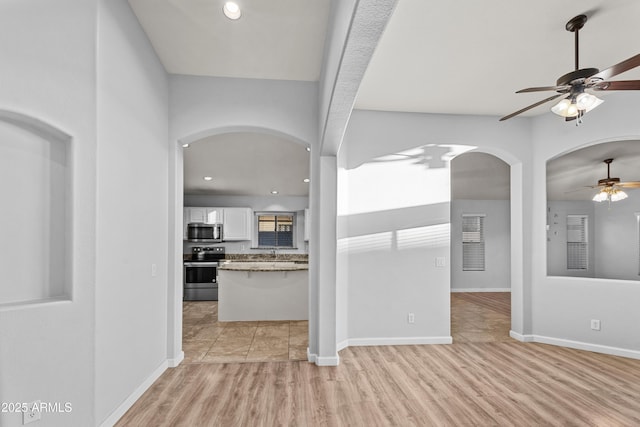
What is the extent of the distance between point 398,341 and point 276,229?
5099mm

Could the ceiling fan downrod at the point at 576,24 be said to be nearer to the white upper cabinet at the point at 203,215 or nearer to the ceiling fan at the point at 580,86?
the ceiling fan at the point at 580,86

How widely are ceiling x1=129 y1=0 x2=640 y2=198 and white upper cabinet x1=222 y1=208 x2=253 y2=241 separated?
4.87 metres

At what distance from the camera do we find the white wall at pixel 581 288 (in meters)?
3.89

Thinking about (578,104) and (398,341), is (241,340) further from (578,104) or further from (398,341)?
(578,104)

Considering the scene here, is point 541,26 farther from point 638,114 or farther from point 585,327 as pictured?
point 585,327

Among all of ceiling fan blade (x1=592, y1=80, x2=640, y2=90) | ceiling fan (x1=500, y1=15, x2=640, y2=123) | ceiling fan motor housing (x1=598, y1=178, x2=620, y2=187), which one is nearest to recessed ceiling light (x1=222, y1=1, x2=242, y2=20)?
ceiling fan (x1=500, y1=15, x2=640, y2=123)

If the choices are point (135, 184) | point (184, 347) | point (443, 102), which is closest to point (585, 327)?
point (443, 102)

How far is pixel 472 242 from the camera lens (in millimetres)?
8648

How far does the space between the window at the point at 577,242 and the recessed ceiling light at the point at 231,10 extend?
979 cm

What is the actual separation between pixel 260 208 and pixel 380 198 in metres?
4.83

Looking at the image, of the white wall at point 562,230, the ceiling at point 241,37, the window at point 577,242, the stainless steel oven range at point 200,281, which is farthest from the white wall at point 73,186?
the window at point 577,242

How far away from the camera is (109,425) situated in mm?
2408

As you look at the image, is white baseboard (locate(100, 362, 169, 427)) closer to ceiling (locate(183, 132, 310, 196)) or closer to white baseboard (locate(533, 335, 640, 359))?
ceiling (locate(183, 132, 310, 196))

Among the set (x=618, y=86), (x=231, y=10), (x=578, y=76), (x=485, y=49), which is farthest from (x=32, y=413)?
(x=618, y=86)
